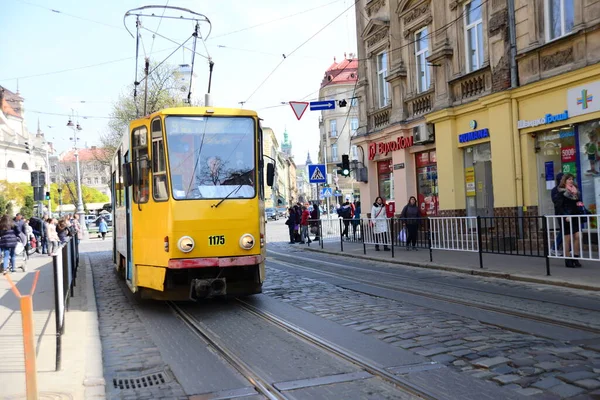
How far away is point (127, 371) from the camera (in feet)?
19.0

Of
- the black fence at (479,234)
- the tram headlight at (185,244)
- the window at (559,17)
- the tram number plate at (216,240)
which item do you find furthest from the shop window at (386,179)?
the tram headlight at (185,244)

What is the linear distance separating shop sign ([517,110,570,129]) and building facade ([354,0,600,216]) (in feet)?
0.11

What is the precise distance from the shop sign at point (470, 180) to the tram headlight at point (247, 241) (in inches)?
434

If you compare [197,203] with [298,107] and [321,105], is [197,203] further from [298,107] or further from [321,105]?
[298,107]

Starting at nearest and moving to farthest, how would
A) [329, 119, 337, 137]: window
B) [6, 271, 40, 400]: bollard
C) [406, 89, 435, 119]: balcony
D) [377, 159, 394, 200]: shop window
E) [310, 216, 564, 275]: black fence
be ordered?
[6, 271, 40, 400]: bollard → [310, 216, 564, 275]: black fence → [406, 89, 435, 119]: balcony → [377, 159, 394, 200]: shop window → [329, 119, 337, 137]: window

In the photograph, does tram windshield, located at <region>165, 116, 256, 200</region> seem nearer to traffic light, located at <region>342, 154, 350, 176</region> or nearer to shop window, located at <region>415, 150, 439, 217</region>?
shop window, located at <region>415, 150, 439, 217</region>

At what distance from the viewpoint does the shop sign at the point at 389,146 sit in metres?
20.9

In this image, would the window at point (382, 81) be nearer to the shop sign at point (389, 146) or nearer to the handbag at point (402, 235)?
the shop sign at point (389, 146)

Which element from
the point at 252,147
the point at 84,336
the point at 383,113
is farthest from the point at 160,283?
the point at 383,113

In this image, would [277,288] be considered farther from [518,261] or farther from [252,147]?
[518,261]

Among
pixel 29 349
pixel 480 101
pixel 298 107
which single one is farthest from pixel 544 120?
pixel 29 349

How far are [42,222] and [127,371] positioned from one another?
20.5 metres

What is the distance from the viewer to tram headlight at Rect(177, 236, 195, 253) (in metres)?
8.28

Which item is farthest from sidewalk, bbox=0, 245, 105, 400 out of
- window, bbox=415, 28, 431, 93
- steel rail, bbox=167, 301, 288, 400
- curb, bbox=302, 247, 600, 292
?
window, bbox=415, 28, 431, 93
